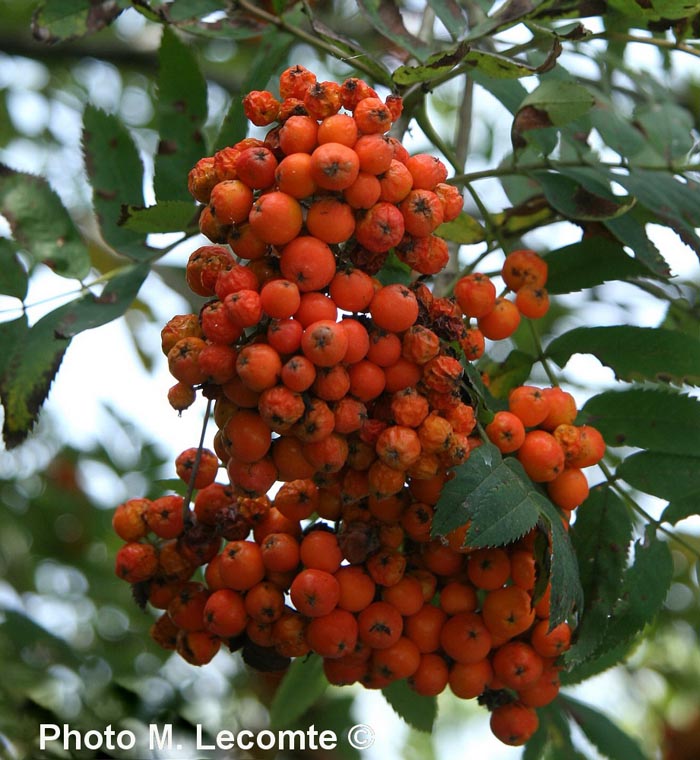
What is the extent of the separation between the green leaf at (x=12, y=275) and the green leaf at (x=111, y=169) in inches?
7.3

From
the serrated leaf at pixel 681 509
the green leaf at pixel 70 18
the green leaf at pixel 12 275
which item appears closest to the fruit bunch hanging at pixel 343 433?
the serrated leaf at pixel 681 509

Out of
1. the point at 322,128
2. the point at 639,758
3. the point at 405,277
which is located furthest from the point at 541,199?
the point at 639,758

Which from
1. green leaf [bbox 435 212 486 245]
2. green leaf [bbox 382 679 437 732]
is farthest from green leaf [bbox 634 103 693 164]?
green leaf [bbox 382 679 437 732]

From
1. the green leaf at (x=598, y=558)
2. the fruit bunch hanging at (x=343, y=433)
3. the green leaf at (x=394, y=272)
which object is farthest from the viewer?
the green leaf at (x=598, y=558)

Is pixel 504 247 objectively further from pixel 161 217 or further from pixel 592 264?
pixel 161 217

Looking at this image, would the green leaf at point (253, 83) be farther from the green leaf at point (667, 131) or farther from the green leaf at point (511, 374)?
the green leaf at point (667, 131)

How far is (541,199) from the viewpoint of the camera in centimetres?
191

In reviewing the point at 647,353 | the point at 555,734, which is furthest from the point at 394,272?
the point at 555,734

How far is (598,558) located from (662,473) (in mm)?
207

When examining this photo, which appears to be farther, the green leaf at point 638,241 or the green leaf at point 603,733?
the green leaf at point 603,733

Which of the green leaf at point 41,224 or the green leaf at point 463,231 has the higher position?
the green leaf at point 41,224

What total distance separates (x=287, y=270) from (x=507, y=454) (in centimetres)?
50

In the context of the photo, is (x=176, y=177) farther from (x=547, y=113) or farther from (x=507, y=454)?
(x=507, y=454)

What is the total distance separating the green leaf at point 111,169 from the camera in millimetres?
1952
